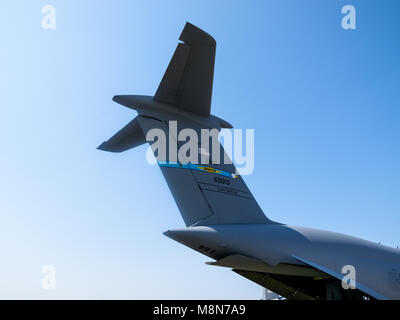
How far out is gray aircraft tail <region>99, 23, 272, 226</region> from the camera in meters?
5.00

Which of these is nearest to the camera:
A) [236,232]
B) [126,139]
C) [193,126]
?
[236,232]

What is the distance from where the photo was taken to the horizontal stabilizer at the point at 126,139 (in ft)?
21.1

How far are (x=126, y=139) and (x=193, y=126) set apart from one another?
1436 mm

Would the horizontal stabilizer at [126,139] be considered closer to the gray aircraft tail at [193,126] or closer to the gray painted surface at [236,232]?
the gray aircraft tail at [193,126]

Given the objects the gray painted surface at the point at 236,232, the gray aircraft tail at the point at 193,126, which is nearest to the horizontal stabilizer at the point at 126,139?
the gray aircraft tail at the point at 193,126

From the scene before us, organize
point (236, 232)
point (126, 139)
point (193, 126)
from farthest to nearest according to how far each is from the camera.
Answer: point (126, 139), point (193, 126), point (236, 232)

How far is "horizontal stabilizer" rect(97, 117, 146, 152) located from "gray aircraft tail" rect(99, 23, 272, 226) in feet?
0.95

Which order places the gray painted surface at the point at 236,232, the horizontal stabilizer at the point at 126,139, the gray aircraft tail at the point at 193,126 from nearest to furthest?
1. the gray painted surface at the point at 236,232
2. the gray aircraft tail at the point at 193,126
3. the horizontal stabilizer at the point at 126,139

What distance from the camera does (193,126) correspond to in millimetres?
5879

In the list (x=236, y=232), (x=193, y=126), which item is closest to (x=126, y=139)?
(x=193, y=126)

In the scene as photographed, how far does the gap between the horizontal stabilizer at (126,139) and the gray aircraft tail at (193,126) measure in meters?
0.29

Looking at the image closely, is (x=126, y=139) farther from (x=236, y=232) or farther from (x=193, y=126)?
(x=236, y=232)
